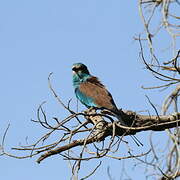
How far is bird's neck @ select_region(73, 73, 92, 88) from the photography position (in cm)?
703

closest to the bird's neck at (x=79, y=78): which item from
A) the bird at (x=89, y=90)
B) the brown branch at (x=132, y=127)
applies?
the bird at (x=89, y=90)

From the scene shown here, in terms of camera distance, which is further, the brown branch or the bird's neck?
the bird's neck

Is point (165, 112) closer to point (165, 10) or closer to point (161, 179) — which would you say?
point (161, 179)

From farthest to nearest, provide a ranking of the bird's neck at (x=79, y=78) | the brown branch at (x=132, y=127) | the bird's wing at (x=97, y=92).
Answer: the bird's neck at (x=79, y=78), the bird's wing at (x=97, y=92), the brown branch at (x=132, y=127)

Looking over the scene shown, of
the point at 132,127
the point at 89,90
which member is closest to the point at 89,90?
the point at 89,90

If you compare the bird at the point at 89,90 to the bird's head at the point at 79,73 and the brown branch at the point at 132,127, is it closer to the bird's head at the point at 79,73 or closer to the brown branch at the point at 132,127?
the bird's head at the point at 79,73

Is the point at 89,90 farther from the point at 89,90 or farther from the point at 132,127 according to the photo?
the point at 132,127

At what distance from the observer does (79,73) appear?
23.8ft

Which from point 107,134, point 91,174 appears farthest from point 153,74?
point 91,174

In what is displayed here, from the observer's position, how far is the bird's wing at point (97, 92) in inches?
243

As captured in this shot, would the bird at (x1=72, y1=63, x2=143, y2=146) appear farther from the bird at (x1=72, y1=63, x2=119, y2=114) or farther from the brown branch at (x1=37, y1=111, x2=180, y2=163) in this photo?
the brown branch at (x1=37, y1=111, x2=180, y2=163)

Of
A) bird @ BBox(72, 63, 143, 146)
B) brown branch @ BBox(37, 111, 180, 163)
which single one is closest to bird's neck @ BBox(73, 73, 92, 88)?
bird @ BBox(72, 63, 143, 146)

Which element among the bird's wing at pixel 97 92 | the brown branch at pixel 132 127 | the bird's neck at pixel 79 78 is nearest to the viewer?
the brown branch at pixel 132 127

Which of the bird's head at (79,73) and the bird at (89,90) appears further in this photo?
the bird's head at (79,73)
